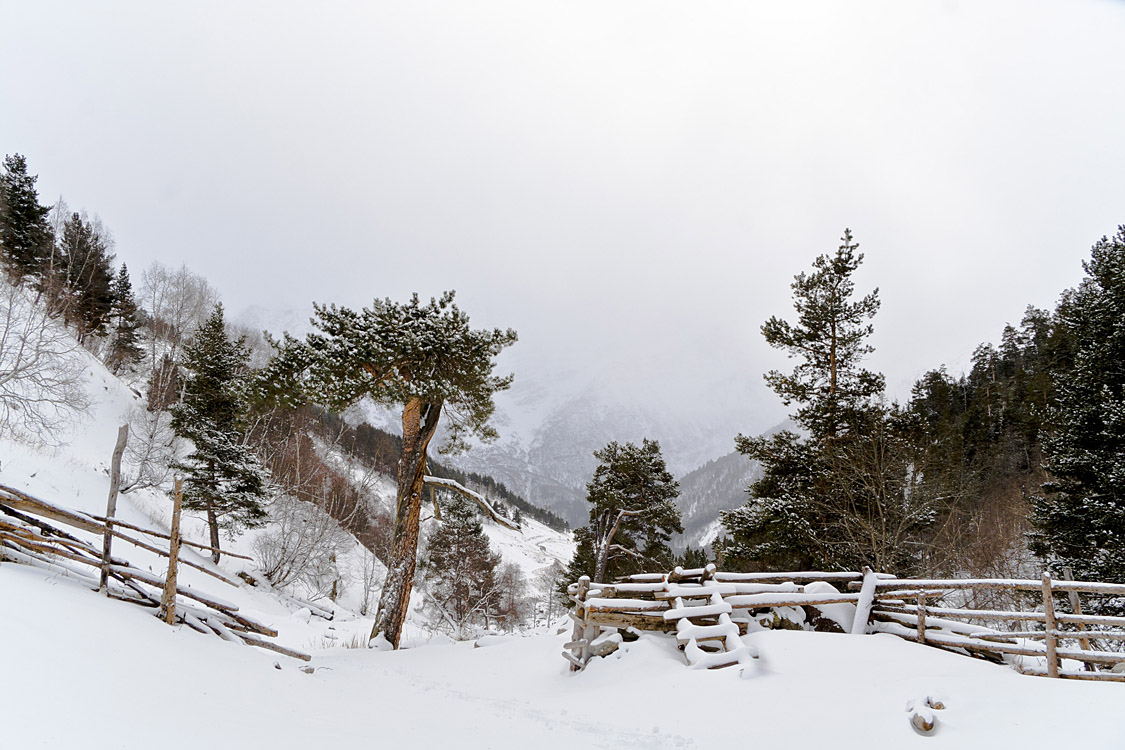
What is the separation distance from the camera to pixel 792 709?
5.64 meters

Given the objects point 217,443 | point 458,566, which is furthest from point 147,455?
point 458,566

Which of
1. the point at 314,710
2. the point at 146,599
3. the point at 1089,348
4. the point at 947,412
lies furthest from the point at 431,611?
the point at 947,412

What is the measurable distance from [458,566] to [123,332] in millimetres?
35164

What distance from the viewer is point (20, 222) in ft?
111

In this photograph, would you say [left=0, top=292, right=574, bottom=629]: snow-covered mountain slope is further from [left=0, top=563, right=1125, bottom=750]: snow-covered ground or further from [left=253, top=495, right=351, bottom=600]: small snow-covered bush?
[left=0, top=563, right=1125, bottom=750]: snow-covered ground

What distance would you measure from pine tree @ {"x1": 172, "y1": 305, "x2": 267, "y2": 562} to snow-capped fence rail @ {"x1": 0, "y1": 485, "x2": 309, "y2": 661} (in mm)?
16894

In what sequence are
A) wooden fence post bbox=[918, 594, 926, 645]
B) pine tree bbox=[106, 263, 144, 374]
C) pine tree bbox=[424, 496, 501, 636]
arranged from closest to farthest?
1. wooden fence post bbox=[918, 594, 926, 645]
2. pine tree bbox=[424, 496, 501, 636]
3. pine tree bbox=[106, 263, 144, 374]

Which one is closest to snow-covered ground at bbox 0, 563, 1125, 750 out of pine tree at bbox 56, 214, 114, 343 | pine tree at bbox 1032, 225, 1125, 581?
pine tree at bbox 1032, 225, 1125, 581

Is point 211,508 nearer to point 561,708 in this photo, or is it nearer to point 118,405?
point 118,405

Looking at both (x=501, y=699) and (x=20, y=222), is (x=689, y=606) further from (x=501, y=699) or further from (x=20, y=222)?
(x=20, y=222)

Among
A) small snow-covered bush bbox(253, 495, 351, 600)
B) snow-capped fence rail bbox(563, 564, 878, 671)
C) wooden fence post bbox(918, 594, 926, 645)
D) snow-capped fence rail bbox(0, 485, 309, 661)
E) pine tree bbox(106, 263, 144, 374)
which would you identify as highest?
pine tree bbox(106, 263, 144, 374)

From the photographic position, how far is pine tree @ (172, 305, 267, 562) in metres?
22.5

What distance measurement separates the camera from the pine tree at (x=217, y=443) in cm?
2248

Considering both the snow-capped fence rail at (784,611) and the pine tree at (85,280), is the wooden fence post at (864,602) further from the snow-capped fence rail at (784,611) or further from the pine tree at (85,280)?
the pine tree at (85,280)
